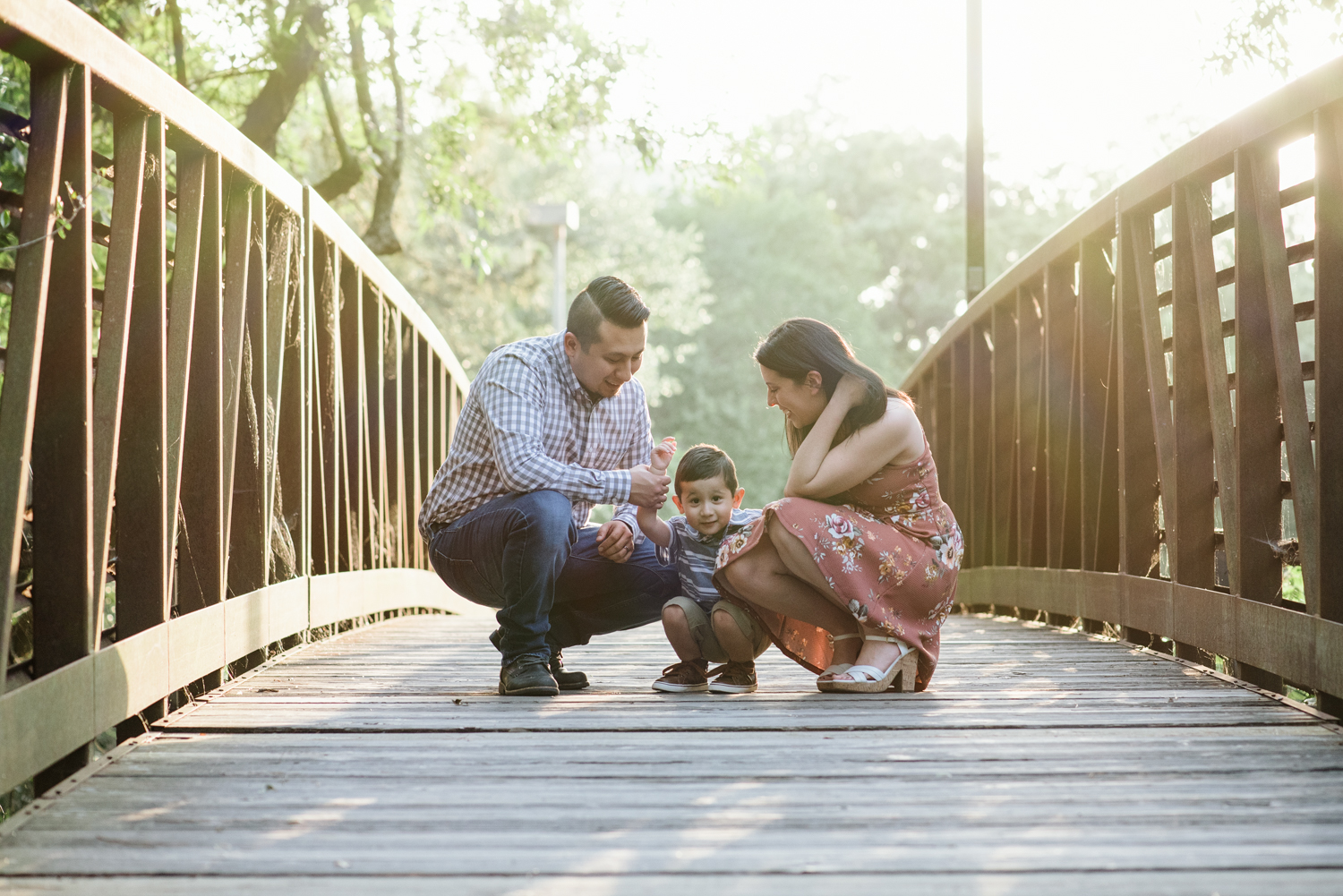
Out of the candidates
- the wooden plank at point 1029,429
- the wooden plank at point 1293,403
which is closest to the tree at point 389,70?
the wooden plank at point 1029,429

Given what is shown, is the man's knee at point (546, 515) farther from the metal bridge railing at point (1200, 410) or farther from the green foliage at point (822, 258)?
the green foliage at point (822, 258)

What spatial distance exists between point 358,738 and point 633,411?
1384mm

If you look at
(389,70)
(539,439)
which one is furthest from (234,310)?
(389,70)

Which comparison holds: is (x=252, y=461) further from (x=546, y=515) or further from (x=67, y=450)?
(x=67, y=450)

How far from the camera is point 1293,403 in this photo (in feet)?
8.66

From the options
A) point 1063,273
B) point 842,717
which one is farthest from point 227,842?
point 1063,273

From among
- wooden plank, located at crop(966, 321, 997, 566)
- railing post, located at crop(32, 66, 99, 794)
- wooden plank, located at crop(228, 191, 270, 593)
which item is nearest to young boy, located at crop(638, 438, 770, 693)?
wooden plank, located at crop(228, 191, 270, 593)

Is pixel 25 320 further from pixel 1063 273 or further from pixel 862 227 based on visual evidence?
pixel 862 227

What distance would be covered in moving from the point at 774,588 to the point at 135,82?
5.76ft

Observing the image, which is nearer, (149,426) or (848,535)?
(149,426)

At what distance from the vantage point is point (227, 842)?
185 centimetres

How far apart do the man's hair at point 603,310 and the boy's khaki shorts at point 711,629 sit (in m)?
0.71

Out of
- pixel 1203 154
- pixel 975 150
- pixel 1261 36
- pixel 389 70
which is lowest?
pixel 1203 154

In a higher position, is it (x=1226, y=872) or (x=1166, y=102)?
(x=1166, y=102)
